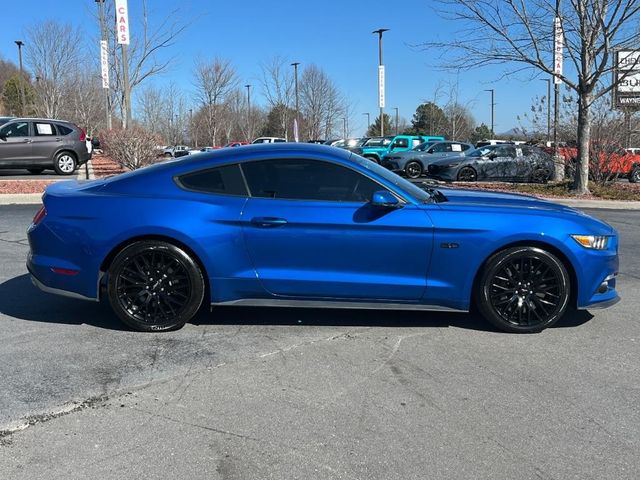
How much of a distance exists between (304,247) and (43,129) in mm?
14808

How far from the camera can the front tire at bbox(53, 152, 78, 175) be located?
55.0 feet

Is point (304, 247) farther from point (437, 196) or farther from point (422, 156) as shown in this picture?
point (422, 156)

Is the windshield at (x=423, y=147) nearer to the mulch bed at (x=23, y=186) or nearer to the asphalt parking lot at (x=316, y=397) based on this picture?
the mulch bed at (x=23, y=186)

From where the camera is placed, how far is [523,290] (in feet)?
15.0

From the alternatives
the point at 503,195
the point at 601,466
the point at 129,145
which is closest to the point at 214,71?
the point at 129,145

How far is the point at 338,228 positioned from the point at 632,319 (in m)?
2.79

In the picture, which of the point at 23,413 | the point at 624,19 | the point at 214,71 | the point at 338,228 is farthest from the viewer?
the point at 214,71

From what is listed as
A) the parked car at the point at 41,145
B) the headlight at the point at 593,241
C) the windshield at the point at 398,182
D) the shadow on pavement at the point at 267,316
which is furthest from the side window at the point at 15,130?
the headlight at the point at 593,241

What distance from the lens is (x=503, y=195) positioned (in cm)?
534

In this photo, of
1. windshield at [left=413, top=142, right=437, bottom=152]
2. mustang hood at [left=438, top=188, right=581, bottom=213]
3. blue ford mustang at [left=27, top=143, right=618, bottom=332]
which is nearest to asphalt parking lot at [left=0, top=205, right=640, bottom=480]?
blue ford mustang at [left=27, top=143, right=618, bottom=332]

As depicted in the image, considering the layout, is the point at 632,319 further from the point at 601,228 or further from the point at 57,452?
the point at 57,452

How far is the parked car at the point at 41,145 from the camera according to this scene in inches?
642

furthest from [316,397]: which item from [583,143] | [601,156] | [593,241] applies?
[601,156]

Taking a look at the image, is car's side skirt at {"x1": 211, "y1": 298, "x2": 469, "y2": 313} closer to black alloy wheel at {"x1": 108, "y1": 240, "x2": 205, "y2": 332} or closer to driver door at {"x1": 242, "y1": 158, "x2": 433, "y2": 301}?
driver door at {"x1": 242, "y1": 158, "x2": 433, "y2": 301}
